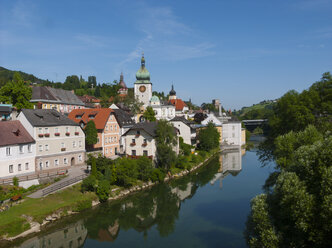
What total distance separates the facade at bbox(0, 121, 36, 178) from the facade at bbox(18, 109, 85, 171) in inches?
Result: 29.3

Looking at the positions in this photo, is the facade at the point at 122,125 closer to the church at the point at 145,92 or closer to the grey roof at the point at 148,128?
the grey roof at the point at 148,128

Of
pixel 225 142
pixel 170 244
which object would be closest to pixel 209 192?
pixel 170 244

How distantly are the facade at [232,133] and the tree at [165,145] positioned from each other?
40.8 m

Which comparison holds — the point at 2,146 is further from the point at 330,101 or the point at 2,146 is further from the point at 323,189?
the point at 330,101

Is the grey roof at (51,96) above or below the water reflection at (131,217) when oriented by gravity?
above

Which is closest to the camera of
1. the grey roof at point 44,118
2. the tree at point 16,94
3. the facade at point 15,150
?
the facade at point 15,150

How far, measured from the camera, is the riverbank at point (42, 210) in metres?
21.2

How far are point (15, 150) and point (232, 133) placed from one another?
60.6 metres

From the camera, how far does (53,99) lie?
6278 centimetres

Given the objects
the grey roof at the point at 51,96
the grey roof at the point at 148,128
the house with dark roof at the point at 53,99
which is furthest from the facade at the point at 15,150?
the grey roof at the point at 51,96

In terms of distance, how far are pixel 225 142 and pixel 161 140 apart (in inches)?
1679

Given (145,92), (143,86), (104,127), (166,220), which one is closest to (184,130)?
(104,127)

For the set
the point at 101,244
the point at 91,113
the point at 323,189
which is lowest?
the point at 101,244

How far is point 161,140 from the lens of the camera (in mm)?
40781
